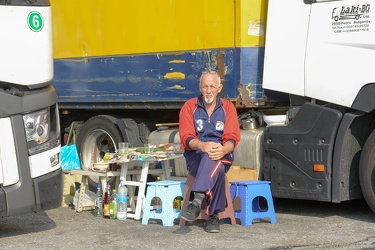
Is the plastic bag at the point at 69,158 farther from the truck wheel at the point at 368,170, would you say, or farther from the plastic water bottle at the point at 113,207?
the truck wheel at the point at 368,170

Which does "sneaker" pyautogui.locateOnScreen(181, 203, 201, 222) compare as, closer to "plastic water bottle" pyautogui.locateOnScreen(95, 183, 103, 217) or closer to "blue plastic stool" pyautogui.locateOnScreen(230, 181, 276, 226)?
"blue plastic stool" pyautogui.locateOnScreen(230, 181, 276, 226)

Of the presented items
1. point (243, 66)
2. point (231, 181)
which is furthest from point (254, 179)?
point (243, 66)

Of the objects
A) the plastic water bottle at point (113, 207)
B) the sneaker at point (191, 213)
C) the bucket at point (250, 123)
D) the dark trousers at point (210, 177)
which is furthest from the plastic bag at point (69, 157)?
the sneaker at point (191, 213)

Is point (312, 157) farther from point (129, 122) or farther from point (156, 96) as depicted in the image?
point (129, 122)

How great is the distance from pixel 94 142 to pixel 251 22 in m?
3.07

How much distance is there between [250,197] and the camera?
9.08m

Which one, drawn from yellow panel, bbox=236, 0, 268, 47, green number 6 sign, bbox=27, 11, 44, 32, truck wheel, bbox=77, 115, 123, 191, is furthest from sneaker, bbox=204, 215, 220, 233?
truck wheel, bbox=77, 115, 123, 191

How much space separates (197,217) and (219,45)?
2084mm

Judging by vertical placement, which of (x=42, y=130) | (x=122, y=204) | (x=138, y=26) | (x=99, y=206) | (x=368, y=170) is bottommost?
(x=99, y=206)

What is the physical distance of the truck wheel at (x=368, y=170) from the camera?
29.6 ft

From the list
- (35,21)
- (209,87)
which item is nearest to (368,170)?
(209,87)

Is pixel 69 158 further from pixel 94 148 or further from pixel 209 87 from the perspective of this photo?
pixel 209 87

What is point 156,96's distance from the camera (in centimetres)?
1066

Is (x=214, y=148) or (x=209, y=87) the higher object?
(x=209, y=87)
